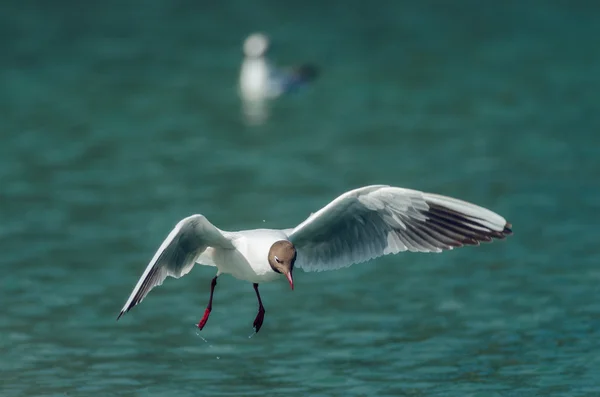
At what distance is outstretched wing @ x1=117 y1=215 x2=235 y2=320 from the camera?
30.3 ft

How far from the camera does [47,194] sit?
1738 cm

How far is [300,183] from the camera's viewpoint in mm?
17703

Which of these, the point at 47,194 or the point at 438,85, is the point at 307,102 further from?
the point at 47,194

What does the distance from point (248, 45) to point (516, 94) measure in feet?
16.3

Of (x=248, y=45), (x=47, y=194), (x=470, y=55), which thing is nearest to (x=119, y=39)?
(x=248, y=45)

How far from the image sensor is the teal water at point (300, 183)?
11461 mm

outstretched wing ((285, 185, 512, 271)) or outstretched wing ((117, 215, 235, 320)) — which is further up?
outstretched wing ((285, 185, 512, 271))

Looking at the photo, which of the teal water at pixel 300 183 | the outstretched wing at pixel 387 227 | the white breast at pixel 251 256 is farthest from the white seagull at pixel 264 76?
the white breast at pixel 251 256

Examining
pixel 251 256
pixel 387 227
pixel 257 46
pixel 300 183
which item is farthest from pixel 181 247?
pixel 257 46

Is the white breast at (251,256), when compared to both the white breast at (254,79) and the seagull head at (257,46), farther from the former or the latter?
the seagull head at (257,46)

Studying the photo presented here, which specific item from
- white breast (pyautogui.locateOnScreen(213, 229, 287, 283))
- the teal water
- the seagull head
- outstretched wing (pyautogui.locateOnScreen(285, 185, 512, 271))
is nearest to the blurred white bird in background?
the seagull head

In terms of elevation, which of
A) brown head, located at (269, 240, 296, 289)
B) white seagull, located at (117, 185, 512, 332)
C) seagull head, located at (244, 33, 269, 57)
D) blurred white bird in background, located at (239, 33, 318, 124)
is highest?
seagull head, located at (244, 33, 269, 57)

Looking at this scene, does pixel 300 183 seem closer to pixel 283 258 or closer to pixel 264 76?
pixel 264 76

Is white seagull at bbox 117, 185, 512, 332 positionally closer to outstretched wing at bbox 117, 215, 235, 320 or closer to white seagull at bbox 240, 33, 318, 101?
outstretched wing at bbox 117, 215, 235, 320
